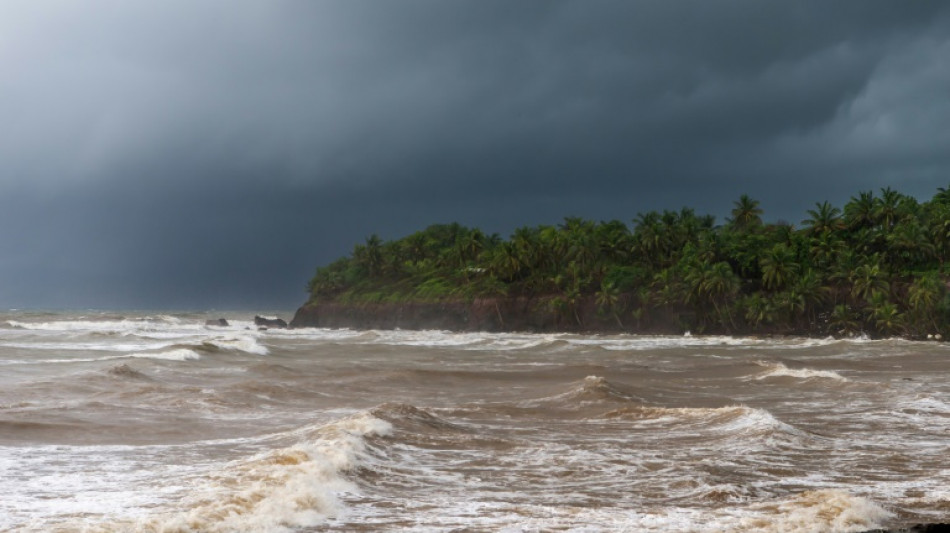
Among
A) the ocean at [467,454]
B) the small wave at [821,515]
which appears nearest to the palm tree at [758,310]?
the ocean at [467,454]

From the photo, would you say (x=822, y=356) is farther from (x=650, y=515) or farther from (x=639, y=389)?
(x=650, y=515)

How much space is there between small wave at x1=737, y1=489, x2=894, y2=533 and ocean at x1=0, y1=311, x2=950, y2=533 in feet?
0.09

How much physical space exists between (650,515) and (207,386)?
16.0 meters

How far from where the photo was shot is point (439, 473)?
10070 mm

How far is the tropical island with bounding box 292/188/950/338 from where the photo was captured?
6675 centimetres

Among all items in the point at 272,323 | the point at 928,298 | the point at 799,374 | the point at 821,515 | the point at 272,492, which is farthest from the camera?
the point at 272,323

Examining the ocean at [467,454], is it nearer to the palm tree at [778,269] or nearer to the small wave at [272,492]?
the small wave at [272,492]

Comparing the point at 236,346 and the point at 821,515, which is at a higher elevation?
the point at 236,346

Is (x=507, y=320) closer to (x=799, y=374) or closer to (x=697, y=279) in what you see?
(x=697, y=279)

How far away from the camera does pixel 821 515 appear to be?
7496mm

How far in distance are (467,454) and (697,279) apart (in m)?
64.4

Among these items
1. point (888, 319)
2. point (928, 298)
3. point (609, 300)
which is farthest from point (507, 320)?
point (928, 298)

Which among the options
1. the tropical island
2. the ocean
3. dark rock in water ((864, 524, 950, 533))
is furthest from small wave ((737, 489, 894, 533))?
the tropical island

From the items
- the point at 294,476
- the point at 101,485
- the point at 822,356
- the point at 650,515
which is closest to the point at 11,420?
the point at 101,485
